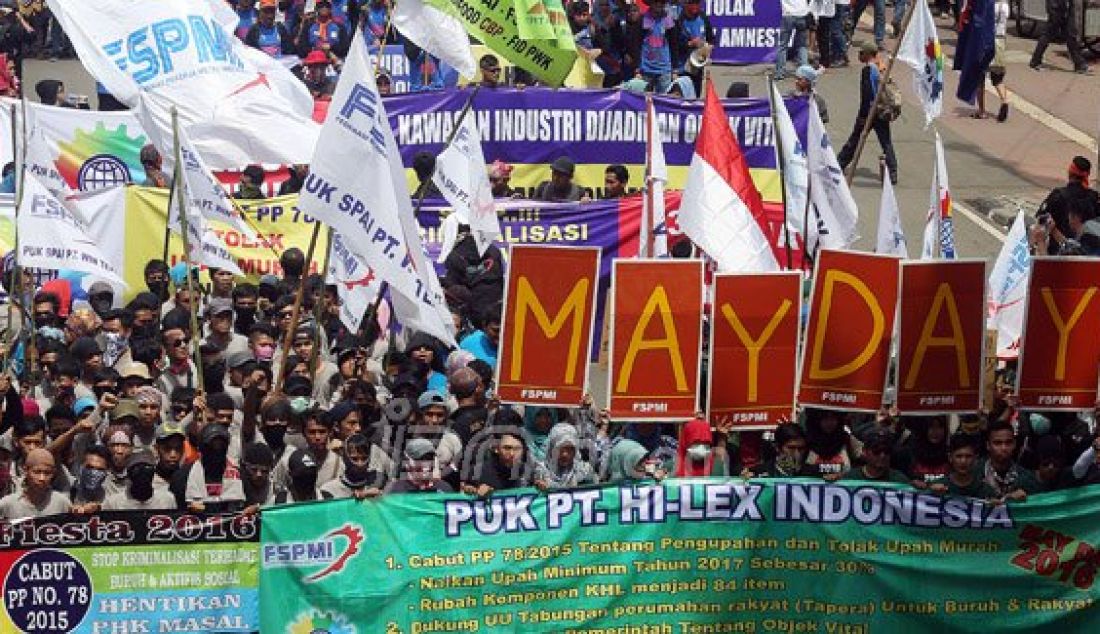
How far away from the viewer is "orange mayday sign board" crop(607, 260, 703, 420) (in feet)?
41.5

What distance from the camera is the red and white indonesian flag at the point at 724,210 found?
559 inches

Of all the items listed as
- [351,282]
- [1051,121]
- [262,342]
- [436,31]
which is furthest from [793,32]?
[351,282]

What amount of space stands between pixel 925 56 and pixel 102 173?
607 cm

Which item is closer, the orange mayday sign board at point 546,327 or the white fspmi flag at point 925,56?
the orange mayday sign board at point 546,327

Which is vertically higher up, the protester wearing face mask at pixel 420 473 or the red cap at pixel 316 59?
the red cap at pixel 316 59

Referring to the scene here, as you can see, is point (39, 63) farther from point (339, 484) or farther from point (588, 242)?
point (339, 484)

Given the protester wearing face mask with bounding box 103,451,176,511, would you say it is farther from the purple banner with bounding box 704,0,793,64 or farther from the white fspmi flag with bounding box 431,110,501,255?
the purple banner with bounding box 704,0,793,64

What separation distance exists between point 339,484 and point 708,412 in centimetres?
182

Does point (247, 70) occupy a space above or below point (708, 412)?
above

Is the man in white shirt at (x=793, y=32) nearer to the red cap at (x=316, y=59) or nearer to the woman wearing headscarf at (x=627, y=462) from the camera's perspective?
the red cap at (x=316, y=59)

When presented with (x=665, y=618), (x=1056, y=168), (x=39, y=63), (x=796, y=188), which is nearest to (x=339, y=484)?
(x=665, y=618)

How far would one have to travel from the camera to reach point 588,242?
1811 centimetres

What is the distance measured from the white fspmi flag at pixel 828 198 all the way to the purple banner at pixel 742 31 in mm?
7034

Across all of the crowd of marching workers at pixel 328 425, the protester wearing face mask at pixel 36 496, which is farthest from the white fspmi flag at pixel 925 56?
the protester wearing face mask at pixel 36 496
